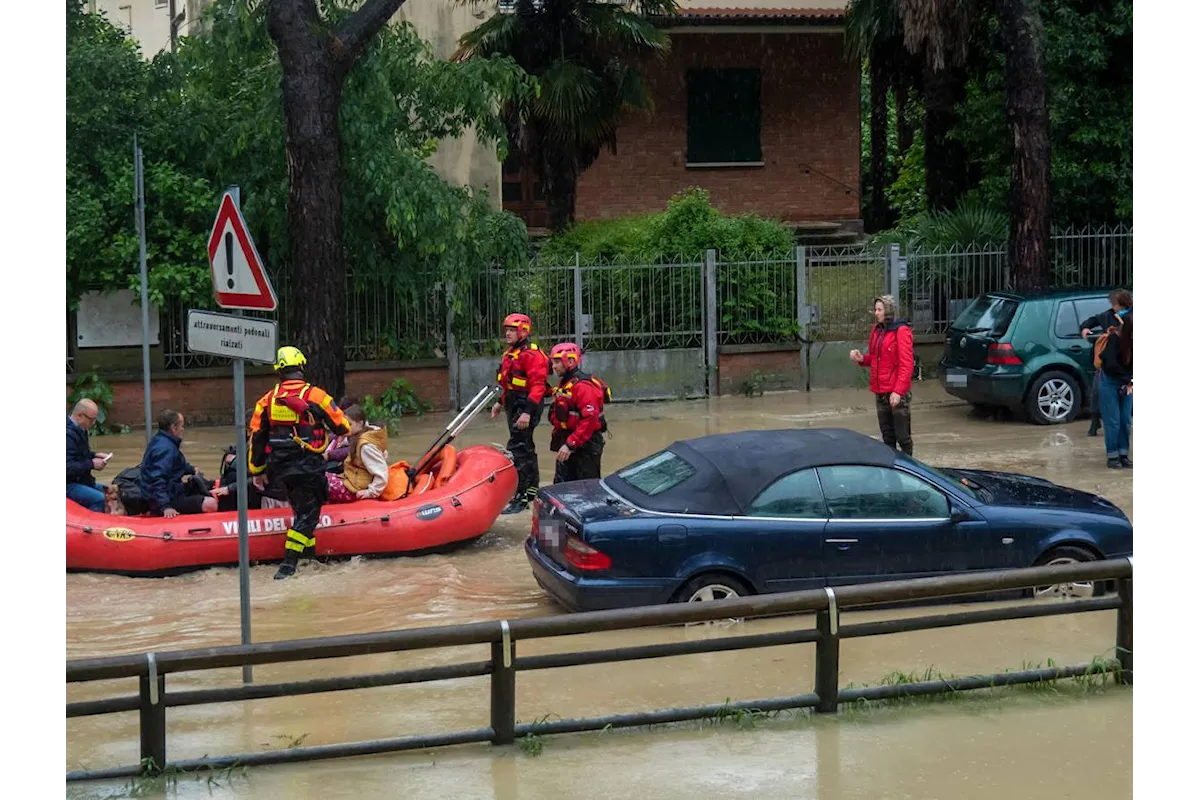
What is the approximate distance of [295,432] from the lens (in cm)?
1141

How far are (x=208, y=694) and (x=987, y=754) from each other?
364 centimetres

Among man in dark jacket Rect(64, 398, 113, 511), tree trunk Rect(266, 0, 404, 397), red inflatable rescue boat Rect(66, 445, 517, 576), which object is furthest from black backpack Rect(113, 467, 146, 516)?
tree trunk Rect(266, 0, 404, 397)

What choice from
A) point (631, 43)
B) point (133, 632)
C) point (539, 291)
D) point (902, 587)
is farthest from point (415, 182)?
point (902, 587)

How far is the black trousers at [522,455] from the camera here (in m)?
13.7

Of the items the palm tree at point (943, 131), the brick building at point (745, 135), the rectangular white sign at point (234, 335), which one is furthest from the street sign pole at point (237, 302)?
the brick building at point (745, 135)

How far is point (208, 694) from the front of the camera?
715 cm

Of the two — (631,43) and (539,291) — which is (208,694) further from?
(631,43)

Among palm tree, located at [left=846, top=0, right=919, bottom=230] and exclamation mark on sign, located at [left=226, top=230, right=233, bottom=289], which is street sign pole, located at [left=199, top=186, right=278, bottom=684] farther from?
palm tree, located at [left=846, top=0, right=919, bottom=230]

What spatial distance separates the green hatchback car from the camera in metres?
17.8

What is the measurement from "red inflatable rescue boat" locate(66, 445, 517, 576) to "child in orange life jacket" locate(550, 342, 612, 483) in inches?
20.2

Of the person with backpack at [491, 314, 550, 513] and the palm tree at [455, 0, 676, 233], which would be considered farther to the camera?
the palm tree at [455, 0, 676, 233]

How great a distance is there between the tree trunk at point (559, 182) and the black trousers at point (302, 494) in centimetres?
1342

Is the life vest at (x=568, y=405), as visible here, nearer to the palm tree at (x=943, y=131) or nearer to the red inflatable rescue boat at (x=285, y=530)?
the red inflatable rescue boat at (x=285, y=530)

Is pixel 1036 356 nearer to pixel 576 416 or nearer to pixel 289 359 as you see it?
pixel 576 416
